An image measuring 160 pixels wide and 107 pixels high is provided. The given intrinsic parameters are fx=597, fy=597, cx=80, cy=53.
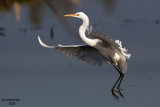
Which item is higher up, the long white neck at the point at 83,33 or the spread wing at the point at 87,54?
the long white neck at the point at 83,33

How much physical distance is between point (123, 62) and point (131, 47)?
341 cm

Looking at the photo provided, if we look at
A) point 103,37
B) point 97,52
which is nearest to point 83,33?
point 103,37

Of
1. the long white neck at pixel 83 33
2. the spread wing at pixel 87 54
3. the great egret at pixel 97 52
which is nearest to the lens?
the long white neck at pixel 83 33

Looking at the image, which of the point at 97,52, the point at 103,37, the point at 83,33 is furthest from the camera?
the point at 97,52

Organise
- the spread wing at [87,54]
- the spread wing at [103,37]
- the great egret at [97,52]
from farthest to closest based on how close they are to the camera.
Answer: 1. the spread wing at [87,54]
2. the great egret at [97,52]
3. the spread wing at [103,37]

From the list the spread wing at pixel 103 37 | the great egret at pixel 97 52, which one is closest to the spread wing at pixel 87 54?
the great egret at pixel 97 52

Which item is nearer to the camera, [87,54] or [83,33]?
[83,33]

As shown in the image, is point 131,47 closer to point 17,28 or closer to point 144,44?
point 144,44

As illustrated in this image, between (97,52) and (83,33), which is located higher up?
(83,33)

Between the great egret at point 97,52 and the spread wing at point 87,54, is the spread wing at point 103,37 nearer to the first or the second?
the great egret at point 97,52

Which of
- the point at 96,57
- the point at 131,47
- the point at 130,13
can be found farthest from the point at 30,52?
the point at 130,13

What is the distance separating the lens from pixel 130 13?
1758cm

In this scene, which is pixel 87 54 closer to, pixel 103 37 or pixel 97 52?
pixel 97 52

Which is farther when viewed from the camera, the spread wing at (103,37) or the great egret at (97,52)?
the great egret at (97,52)
